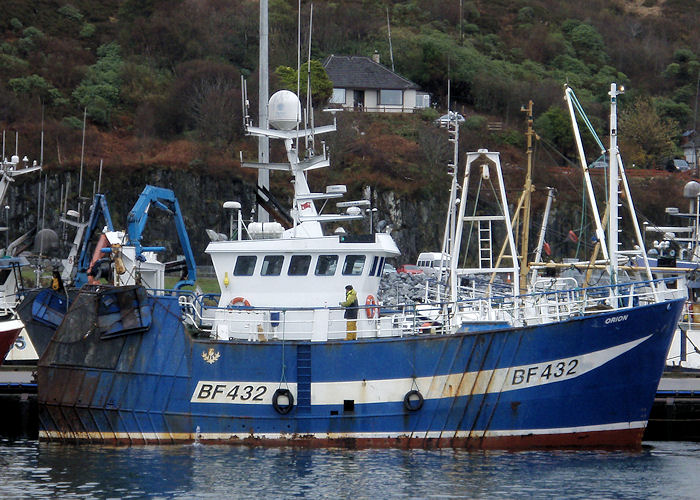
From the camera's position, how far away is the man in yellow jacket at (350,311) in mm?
25562

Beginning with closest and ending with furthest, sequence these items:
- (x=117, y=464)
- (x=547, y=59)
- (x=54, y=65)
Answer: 1. (x=117, y=464)
2. (x=54, y=65)
3. (x=547, y=59)

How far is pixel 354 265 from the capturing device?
26.6 m

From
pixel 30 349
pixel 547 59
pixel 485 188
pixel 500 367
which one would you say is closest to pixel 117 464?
pixel 500 367

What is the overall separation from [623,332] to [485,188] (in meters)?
42.9

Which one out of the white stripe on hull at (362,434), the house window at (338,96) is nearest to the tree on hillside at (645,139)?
the house window at (338,96)

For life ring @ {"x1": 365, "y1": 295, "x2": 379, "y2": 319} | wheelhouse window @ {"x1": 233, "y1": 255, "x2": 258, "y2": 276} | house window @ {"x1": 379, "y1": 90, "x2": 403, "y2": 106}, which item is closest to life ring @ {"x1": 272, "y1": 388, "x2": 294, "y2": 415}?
life ring @ {"x1": 365, "y1": 295, "x2": 379, "y2": 319}

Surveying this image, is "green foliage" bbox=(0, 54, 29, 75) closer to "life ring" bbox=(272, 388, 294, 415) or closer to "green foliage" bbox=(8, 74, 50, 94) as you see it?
"green foliage" bbox=(8, 74, 50, 94)

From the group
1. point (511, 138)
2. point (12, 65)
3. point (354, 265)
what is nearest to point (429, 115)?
point (511, 138)

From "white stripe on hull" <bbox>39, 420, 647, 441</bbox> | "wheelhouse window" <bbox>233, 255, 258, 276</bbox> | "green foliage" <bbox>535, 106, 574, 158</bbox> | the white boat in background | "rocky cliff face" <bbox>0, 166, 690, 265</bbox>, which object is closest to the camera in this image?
"white stripe on hull" <bbox>39, 420, 647, 441</bbox>

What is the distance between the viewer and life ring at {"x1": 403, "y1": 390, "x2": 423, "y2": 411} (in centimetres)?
2469

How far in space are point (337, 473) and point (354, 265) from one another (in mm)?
5642

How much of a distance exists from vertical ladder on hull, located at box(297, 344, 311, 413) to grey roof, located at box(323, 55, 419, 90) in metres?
51.2

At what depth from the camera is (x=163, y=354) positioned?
84.1 ft

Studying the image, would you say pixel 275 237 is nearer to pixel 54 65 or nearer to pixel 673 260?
pixel 673 260
